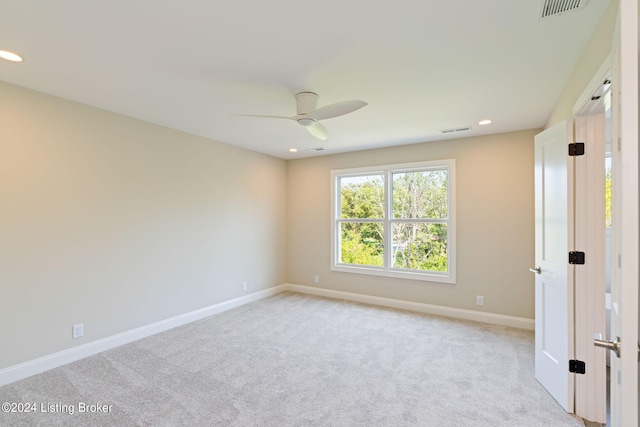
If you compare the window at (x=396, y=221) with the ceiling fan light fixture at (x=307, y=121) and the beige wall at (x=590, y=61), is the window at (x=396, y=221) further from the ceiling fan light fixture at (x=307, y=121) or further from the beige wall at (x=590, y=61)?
the ceiling fan light fixture at (x=307, y=121)

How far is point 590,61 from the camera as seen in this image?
1.87m

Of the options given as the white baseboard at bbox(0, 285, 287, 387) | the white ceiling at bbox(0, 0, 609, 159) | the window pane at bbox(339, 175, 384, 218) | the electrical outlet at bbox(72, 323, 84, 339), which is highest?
the white ceiling at bbox(0, 0, 609, 159)

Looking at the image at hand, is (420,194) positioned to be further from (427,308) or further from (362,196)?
(427,308)

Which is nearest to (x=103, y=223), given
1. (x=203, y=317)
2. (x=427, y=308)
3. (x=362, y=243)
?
(x=203, y=317)

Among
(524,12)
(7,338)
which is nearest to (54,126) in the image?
(7,338)

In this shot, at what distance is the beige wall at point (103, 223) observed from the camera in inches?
101

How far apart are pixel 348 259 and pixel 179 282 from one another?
2.71 metres

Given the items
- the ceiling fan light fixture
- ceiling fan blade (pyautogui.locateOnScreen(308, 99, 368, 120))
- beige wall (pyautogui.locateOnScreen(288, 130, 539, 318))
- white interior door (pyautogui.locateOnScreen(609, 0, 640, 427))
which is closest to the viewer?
white interior door (pyautogui.locateOnScreen(609, 0, 640, 427))

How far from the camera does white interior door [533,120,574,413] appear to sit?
2125 millimetres

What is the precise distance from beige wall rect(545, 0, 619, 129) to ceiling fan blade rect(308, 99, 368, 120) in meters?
1.32

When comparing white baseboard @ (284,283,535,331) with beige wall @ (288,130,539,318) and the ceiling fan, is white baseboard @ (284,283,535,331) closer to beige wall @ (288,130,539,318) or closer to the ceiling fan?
beige wall @ (288,130,539,318)

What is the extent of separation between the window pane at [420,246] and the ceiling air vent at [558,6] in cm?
313

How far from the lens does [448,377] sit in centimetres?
261

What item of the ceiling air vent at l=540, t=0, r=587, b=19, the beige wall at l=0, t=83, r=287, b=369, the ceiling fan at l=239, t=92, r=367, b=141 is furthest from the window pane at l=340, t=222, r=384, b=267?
the ceiling air vent at l=540, t=0, r=587, b=19
